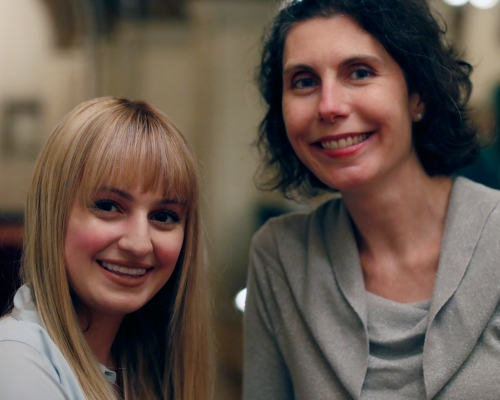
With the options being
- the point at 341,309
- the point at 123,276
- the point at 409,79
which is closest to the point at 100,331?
the point at 123,276

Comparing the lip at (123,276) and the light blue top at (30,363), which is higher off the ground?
the lip at (123,276)

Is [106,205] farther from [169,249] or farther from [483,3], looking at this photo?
[483,3]

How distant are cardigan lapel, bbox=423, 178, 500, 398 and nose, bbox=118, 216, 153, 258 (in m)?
0.59

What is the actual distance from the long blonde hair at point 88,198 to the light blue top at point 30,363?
32mm

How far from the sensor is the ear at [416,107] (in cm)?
142

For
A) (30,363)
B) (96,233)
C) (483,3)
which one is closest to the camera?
(30,363)

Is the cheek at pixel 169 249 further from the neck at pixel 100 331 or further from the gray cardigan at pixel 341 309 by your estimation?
the gray cardigan at pixel 341 309

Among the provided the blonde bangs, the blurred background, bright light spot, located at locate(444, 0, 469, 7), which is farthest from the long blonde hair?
bright light spot, located at locate(444, 0, 469, 7)

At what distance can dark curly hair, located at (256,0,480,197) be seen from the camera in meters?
1.34

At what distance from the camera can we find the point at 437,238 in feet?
4.59

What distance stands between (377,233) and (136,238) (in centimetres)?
60

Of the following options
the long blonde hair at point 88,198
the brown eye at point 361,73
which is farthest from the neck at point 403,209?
the long blonde hair at point 88,198

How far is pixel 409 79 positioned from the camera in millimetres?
1391

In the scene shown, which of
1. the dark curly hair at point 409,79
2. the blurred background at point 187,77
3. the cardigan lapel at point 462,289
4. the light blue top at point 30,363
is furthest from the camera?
the blurred background at point 187,77
